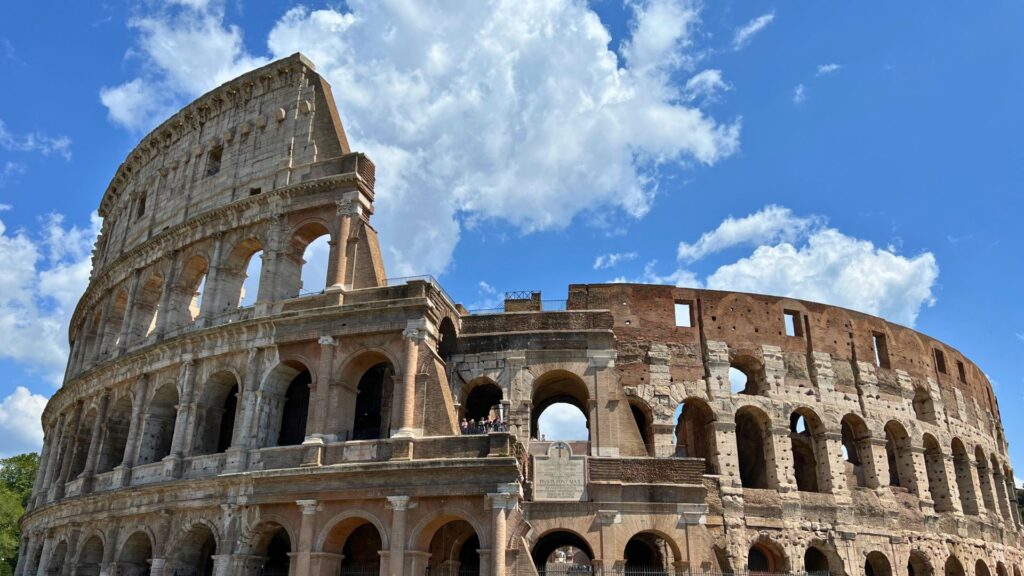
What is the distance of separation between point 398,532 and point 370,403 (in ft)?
16.2

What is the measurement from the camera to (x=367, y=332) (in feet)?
63.1

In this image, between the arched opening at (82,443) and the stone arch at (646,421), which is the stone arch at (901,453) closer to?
the stone arch at (646,421)

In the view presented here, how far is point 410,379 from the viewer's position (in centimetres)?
1839

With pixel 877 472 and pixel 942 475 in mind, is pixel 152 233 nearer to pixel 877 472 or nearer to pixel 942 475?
pixel 877 472

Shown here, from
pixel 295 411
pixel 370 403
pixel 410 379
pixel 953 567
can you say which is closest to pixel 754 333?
pixel 953 567

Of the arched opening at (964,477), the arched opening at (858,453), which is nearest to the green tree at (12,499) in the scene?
the arched opening at (858,453)

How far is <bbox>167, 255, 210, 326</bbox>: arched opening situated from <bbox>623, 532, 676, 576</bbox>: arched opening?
14.3 m

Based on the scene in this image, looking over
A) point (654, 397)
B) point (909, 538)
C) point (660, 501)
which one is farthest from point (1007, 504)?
point (660, 501)

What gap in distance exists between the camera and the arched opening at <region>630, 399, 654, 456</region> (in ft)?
72.0

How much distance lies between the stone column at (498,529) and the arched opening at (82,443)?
15.3 m

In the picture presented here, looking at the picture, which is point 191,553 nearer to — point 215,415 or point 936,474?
point 215,415

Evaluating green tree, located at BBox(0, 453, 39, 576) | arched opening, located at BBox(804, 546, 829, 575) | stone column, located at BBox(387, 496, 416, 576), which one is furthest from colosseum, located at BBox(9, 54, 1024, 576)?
green tree, located at BBox(0, 453, 39, 576)

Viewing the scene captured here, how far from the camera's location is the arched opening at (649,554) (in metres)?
20.8

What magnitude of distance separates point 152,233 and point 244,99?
546cm
